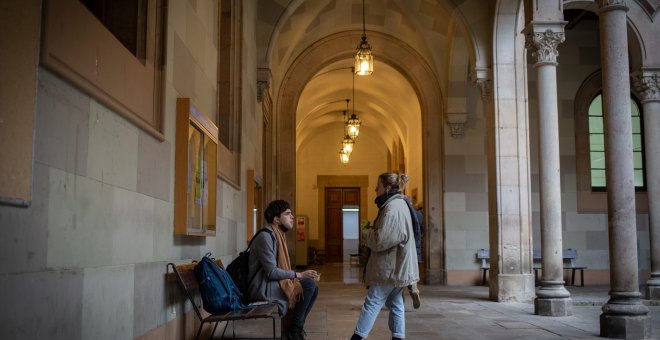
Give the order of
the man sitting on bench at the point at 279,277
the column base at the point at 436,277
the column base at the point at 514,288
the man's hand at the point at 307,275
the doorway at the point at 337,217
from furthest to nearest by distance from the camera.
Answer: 1. the doorway at the point at 337,217
2. the column base at the point at 436,277
3. the column base at the point at 514,288
4. the man's hand at the point at 307,275
5. the man sitting on bench at the point at 279,277

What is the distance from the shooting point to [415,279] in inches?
201

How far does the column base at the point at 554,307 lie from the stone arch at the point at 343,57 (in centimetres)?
700

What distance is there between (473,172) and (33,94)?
43.8ft

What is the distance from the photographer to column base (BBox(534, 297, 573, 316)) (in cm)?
835

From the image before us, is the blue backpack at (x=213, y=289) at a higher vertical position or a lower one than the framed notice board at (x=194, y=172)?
lower

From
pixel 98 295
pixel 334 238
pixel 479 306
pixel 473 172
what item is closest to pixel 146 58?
pixel 98 295

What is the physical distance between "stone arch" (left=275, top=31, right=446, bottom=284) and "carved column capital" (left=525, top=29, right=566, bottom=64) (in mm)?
6561

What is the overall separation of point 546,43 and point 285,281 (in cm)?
531

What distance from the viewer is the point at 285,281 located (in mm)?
5691

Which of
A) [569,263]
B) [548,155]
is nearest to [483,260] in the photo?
[569,263]

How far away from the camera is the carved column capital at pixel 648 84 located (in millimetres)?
11297

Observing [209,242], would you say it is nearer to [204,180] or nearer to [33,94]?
[204,180]

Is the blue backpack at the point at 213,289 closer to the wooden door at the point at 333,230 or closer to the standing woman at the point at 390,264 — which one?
the standing woman at the point at 390,264

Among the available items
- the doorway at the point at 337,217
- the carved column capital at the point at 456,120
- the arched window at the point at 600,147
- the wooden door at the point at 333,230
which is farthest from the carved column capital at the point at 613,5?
the wooden door at the point at 333,230
